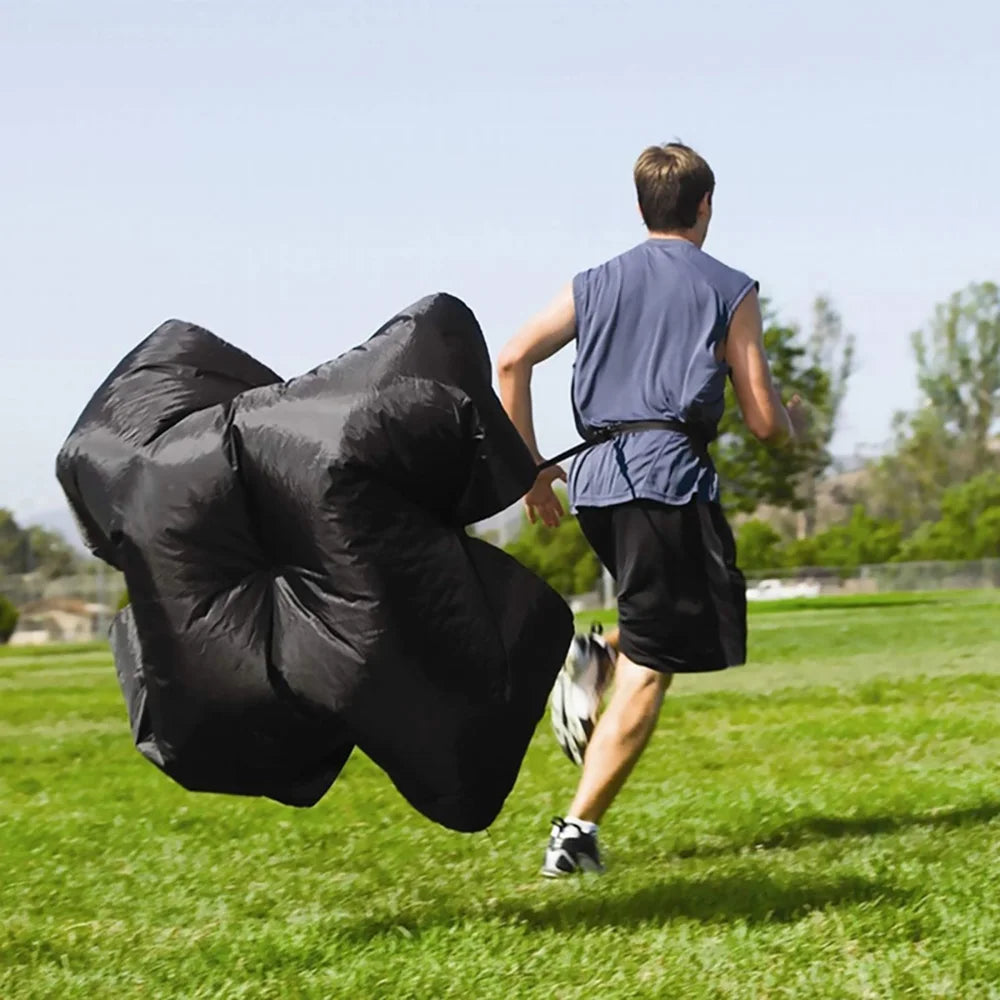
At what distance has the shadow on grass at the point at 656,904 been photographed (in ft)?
13.5

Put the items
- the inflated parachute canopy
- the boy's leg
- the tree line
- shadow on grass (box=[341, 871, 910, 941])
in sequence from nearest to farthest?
the inflated parachute canopy
shadow on grass (box=[341, 871, 910, 941])
the boy's leg
the tree line

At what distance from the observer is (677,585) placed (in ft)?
15.6

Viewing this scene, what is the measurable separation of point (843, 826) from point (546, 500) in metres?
1.55

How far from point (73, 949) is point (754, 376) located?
86.0 inches

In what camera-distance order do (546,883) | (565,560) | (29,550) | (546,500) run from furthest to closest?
(29,550), (565,560), (546,500), (546,883)

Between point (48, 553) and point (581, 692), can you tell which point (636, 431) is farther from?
point (48, 553)

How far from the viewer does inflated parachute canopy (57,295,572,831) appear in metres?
3.60

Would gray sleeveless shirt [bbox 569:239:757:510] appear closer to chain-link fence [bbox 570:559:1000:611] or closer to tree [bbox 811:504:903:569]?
chain-link fence [bbox 570:559:1000:611]

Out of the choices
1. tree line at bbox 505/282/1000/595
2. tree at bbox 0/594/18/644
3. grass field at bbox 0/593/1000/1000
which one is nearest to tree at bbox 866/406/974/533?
tree line at bbox 505/282/1000/595

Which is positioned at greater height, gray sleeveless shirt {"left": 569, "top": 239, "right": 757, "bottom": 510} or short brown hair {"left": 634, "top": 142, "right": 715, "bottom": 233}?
short brown hair {"left": 634, "top": 142, "right": 715, "bottom": 233}

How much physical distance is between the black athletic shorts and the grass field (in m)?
0.58

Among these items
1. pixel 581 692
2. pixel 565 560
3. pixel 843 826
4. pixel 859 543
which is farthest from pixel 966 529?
pixel 581 692

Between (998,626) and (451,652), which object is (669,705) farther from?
(998,626)

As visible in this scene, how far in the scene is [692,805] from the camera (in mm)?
6012
